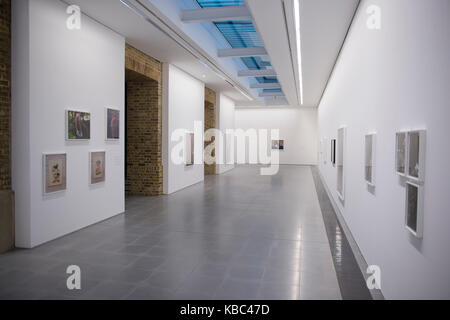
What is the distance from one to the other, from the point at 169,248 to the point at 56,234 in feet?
7.20

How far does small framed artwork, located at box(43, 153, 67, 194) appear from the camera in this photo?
19.7 ft

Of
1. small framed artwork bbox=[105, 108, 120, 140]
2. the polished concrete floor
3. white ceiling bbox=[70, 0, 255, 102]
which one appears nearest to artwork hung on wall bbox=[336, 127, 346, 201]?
the polished concrete floor

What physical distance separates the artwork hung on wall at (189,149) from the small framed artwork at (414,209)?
10252 mm

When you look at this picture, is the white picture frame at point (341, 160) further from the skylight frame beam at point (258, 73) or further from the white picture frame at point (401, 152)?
the skylight frame beam at point (258, 73)

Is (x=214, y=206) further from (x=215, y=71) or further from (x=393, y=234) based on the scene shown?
(x=393, y=234)

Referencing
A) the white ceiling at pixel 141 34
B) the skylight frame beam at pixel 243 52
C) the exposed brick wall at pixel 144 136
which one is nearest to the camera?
the white ceiling at pixel 141 34

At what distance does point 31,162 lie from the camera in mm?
5703

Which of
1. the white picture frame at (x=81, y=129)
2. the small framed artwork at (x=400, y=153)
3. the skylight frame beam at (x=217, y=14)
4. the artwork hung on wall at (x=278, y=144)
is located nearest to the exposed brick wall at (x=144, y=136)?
the skylight frame beam at (x=217, y=14)

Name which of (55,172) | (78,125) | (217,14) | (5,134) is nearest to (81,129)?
(78,125)

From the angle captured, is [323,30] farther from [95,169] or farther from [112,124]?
[95,169]

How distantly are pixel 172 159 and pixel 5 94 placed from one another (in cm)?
655

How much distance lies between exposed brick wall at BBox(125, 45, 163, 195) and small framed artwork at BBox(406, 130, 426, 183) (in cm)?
912

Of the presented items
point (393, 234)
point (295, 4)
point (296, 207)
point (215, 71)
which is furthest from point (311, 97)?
point (393, 234)

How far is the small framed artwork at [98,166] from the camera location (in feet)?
24.1
